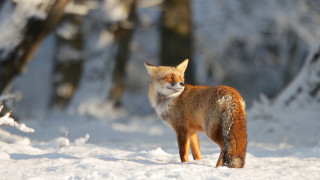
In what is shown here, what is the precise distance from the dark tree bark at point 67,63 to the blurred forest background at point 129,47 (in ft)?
0.13

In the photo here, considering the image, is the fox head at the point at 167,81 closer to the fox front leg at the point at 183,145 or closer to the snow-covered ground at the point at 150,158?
the fox front leg at the point at 183,145

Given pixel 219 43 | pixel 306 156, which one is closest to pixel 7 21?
pixel 306 156

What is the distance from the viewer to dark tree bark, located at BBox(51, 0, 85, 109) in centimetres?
1413

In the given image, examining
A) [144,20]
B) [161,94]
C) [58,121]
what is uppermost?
[144,20]

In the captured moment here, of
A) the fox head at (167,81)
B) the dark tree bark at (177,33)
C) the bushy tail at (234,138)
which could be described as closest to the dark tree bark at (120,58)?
the dark tree bark at (177,33)

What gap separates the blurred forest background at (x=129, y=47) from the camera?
6.82 m

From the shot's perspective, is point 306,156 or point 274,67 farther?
point 274,67

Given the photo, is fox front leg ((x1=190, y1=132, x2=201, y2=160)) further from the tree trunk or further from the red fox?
the tree trunk

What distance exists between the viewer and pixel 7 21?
6.26 m

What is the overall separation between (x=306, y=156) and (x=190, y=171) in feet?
7.01

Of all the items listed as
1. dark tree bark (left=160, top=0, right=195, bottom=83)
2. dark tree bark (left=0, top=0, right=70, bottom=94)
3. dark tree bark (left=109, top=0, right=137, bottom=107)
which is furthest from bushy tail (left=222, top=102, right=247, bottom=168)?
dark tree bark (left=109, top=0, right=137, bottom=107)

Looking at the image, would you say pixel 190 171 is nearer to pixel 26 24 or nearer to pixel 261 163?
pixel 261 163

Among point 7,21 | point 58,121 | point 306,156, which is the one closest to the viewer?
point 306,156

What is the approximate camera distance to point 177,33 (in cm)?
1147
